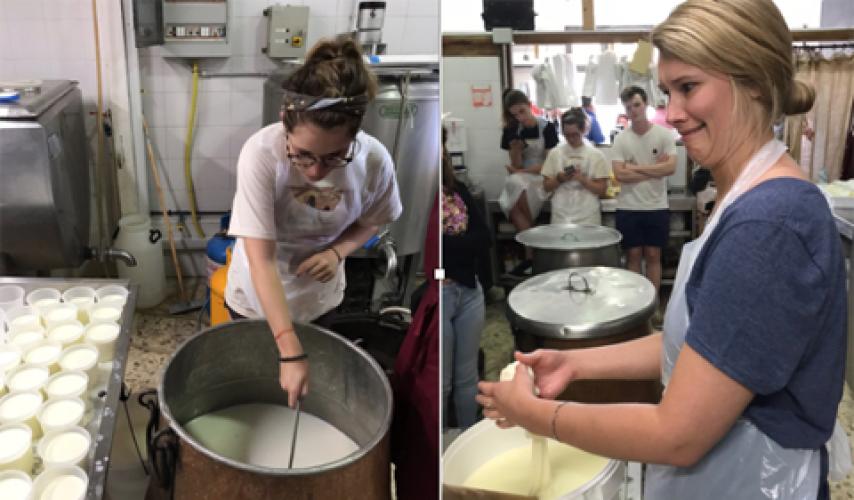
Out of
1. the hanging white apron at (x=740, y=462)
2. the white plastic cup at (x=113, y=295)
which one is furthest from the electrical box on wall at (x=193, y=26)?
the hanging white apron at (x=740, y=462)

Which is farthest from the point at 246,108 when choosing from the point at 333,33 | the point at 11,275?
the point at 11,275

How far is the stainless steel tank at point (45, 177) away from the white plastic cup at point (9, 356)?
16cm

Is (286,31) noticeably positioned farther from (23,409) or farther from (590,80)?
(23,409)

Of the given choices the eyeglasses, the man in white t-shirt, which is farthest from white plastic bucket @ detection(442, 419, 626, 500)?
the eyeglasses

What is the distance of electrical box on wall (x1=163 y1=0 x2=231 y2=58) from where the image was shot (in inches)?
43.9

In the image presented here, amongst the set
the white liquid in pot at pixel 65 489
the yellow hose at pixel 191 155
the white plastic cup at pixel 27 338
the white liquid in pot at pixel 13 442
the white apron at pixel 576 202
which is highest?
the yellow hose at pixel 191 155

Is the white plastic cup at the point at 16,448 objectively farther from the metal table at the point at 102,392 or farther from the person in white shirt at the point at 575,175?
the person in white shirt at the point at 575,175

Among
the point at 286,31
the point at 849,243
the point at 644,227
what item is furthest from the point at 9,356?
the point at 849,243

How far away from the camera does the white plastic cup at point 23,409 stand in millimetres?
1170

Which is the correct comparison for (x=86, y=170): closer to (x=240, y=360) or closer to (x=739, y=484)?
(x=240, y=360)

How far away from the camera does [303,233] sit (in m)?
1.15

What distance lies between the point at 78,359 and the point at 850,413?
88.0 inches

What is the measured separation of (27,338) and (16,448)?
0.78ft

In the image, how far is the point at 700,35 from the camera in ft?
2.81
